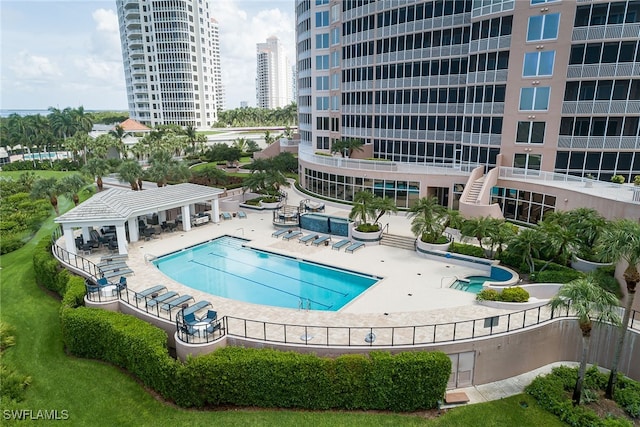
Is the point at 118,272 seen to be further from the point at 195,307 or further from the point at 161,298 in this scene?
the point at 195,307

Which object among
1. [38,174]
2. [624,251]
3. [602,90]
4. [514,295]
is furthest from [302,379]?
[38,174]

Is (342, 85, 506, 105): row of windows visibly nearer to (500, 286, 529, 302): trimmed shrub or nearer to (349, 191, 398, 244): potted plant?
(349, 191, 398, 244): potted plant

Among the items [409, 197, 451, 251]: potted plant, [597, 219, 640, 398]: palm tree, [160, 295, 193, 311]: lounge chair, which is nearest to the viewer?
[597, 219, 640, 398]: palm tree

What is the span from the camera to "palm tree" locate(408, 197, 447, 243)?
1047 inches

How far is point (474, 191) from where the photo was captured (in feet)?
104

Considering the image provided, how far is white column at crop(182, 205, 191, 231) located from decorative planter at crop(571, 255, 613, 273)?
26.4 metres

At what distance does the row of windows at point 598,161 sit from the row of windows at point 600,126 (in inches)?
56.6

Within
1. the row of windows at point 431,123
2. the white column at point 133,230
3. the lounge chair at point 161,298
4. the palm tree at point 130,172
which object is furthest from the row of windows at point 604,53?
the palm tree at point 130,172

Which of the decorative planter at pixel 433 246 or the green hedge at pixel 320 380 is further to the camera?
the decorative planter at pixel 433 246

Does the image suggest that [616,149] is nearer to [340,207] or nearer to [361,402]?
[340,207]

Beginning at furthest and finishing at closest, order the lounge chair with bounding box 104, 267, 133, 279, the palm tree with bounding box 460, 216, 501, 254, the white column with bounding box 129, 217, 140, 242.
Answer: the white column with bounding box 129, 217, 140, 242 < the palm tree with bounding box 460, 216, 501, 254 < the lounge chair with bounding box 104, 267, 133, 279

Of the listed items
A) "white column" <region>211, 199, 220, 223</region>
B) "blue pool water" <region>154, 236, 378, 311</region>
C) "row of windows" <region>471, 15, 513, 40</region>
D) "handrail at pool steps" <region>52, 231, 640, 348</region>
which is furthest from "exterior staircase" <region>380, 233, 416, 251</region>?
"row of windows" <region>471, 15, 513, 40</region>

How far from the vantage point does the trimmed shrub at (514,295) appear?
18.7 meters

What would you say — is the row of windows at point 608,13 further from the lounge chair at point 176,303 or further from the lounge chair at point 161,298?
the lounge chair at point 161,298
